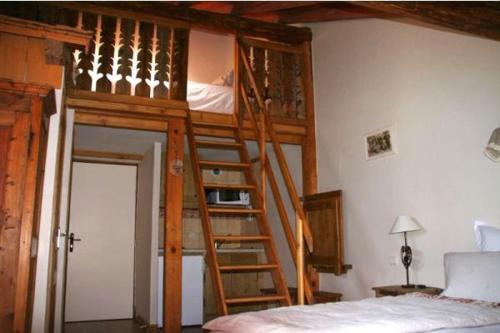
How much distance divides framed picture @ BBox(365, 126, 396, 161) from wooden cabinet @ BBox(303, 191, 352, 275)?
2.09ft

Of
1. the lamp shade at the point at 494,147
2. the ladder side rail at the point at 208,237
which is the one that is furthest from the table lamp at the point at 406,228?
the ladder side rail at the point at 208,237

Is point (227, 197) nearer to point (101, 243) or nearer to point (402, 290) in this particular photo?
point (101, 243)

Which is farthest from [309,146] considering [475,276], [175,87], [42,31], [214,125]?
[42,31]

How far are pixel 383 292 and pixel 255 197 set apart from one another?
1588 mm

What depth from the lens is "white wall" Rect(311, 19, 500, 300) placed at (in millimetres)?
3428

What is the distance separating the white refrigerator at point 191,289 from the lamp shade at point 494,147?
3.53 m

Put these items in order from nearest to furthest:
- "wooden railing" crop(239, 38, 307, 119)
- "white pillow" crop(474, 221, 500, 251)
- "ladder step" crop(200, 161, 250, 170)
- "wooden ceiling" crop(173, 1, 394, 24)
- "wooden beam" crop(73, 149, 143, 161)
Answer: "white pillow" crop(474, 221, 500, 251) → "ladder step" crop(200, 161, 250, 170) → "wooden ceiling" crop(173, 1, 394, 24) → "wooden railing" crop(239, 38, 307, 119) → "wooden beam" crop(73, 149, 143, 161)

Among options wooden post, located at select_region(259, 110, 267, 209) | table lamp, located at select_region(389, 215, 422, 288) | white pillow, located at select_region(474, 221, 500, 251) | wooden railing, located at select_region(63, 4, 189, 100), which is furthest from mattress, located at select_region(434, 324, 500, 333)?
wooden railing, located at select_region(63, 4, 189, 100)

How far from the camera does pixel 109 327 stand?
5.45 metres

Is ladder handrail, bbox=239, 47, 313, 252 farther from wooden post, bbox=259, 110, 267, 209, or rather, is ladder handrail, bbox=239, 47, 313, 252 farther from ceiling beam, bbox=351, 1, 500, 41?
ceiling beam, bbox=351, 1, 500, 41

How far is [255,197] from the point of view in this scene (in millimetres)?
4656

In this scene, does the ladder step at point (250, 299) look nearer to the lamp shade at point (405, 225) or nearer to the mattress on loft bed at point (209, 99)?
the lamp shade at point (405, 225)

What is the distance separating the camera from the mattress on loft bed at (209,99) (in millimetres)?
5441

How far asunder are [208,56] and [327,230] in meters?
4.20
